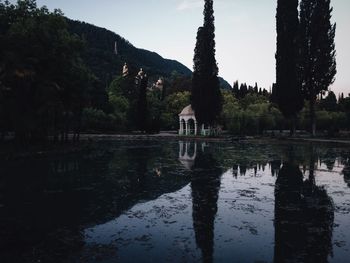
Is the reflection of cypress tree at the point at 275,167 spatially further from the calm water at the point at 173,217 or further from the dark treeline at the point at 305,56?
the dark treeline at the point at 305,56

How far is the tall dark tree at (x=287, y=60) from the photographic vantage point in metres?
45.1

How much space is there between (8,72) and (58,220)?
1615cm

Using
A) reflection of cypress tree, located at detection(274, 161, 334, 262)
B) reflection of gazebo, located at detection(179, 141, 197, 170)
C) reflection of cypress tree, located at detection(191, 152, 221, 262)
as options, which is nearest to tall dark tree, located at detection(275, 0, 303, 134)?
reflection of gazebo, located at detection(179, 141, 197, 170)

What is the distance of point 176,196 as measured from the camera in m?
11.2

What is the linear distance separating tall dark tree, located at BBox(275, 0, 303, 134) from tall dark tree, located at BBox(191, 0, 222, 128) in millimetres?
8346

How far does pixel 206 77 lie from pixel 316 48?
47.0 ft

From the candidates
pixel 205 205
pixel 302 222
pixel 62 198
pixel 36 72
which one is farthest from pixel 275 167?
pixel 36 72

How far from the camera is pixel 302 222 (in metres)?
8.20

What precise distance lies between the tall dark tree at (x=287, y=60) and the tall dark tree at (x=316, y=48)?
1.14m

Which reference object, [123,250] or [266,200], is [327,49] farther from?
[123,250]

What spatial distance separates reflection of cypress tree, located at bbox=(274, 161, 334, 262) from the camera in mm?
6270

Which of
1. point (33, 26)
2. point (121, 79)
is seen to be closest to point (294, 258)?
point (33, 26)

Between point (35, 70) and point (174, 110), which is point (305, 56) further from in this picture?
point (35, 70)

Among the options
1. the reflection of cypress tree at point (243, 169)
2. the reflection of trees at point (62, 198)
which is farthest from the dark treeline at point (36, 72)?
the reflection of cypress tree at point (243, 169)
